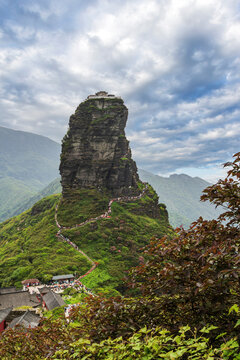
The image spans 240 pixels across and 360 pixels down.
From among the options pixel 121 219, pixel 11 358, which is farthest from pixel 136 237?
pixel 11 358

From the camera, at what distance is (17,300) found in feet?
104

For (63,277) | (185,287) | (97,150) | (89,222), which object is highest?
(97,150)

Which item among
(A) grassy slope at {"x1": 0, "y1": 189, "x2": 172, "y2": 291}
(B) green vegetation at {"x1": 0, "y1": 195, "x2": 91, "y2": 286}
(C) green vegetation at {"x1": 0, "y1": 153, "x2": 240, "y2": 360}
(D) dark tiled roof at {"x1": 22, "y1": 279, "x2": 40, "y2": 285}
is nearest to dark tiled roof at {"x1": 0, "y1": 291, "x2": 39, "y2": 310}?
(D) dark tiled roof at {"x1": 22, "y1": 279, "x2": 40, "y2": 285}

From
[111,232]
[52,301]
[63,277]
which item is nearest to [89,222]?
[111,232]

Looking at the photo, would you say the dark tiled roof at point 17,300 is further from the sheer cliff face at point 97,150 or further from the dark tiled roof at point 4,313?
the sheer cliff face at point 97,150

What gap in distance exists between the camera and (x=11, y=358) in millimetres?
6648

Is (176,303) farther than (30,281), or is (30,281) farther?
(30,281)

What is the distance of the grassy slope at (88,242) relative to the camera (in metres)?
43.8

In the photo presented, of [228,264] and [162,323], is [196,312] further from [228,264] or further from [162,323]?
[228,264]

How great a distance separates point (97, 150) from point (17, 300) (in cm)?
4798

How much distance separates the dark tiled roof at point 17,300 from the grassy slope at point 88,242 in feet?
26.6

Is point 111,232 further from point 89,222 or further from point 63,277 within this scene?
point 63,277

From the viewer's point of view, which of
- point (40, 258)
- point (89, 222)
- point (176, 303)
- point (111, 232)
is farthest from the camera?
point (89, 222)

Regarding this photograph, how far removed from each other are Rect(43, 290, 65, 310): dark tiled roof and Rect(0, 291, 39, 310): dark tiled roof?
2.29 meters
